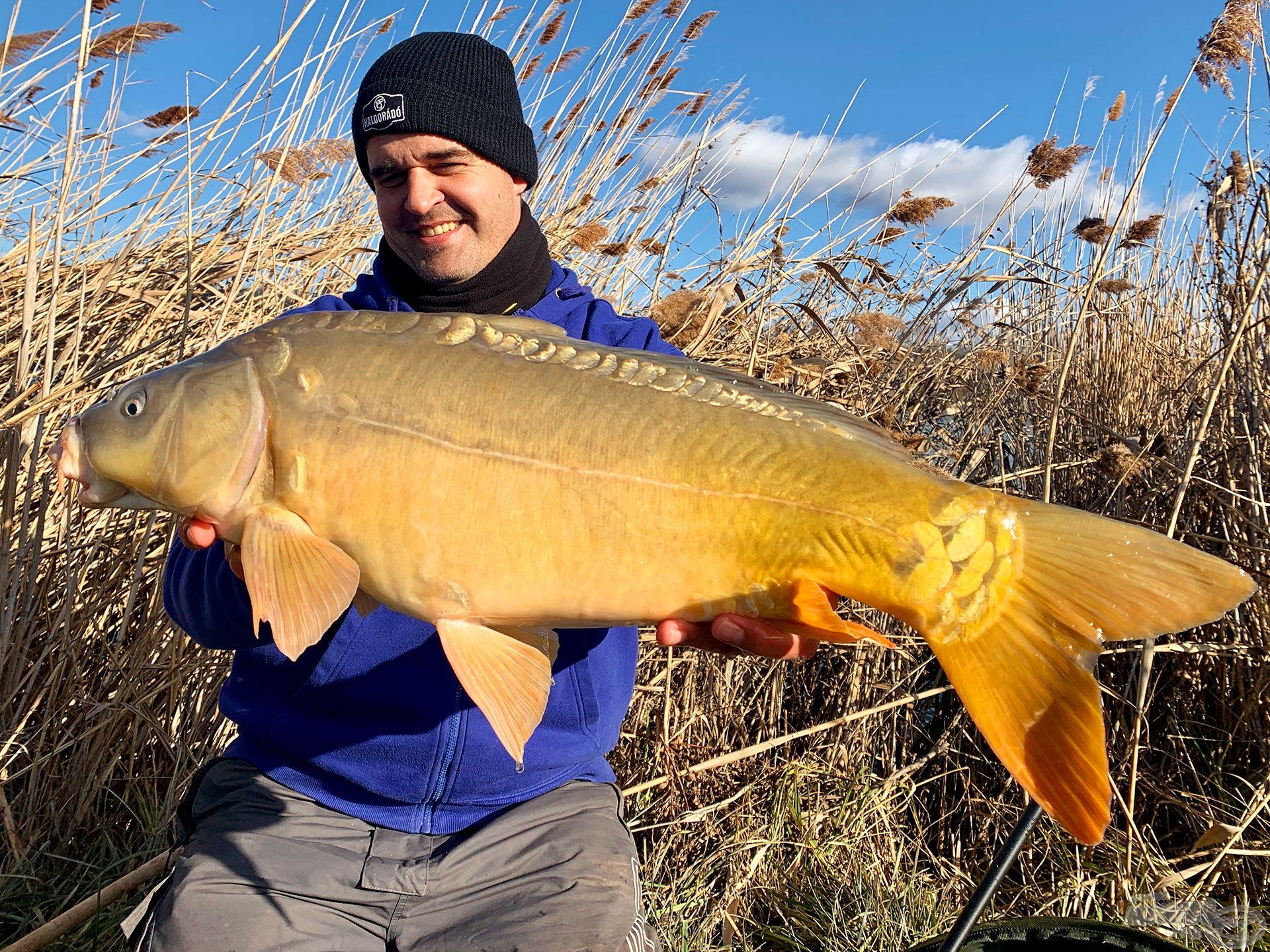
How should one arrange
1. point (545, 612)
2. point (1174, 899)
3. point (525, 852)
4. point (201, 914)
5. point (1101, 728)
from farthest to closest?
1. point (1174, 899)
2. point (525, 852)
3. point (201, 914)
4. point (545, 612)
5. point (1101, 728)

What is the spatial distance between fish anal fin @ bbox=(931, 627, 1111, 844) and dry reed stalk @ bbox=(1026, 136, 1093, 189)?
2.23m

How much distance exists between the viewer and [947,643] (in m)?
1.27

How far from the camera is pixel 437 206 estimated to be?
2158 mm

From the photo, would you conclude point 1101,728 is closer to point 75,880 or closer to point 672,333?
point 672,333

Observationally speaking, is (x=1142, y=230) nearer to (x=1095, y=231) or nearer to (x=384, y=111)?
(x=1095, y=231)

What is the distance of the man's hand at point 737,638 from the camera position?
4.56ft

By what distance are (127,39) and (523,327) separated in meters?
2.16

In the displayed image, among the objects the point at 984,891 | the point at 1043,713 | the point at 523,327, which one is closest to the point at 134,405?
the point at 523,327

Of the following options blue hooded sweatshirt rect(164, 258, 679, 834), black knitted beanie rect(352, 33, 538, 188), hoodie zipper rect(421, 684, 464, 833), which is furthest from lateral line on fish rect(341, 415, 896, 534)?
black knitted beanie rect(352, 33, 538, 188)

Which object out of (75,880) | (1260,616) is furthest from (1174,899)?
(75,880)

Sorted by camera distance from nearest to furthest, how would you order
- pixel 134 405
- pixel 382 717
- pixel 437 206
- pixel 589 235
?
1. pixel 134 405
2. pixel 382 717
3. pixel 437 206
4. pixel 589 235

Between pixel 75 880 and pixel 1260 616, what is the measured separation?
3.24 metres

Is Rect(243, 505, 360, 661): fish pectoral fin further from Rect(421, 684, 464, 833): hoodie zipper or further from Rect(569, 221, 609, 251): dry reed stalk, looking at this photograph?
Rect(569, 221, 609, 251): dry reed stalk

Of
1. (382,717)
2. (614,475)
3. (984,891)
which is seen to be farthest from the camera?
(382,717)
